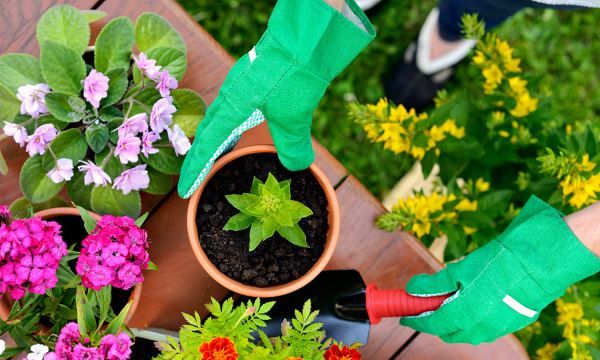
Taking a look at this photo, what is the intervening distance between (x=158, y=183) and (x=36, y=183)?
0.19 metres

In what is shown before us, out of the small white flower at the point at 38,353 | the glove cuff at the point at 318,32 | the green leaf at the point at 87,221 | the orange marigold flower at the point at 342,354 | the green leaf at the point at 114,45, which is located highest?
the glove cuff at the point at 318,32

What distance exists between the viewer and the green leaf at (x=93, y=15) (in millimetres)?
945

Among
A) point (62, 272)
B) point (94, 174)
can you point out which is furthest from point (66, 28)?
point (62, 272)

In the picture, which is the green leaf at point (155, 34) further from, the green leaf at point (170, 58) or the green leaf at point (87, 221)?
the green leaf at point (87, 221)

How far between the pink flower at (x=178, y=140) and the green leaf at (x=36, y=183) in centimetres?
21

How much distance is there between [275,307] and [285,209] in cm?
26

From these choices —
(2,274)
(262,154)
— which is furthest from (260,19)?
(2,274)

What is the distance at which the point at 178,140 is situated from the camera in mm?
880

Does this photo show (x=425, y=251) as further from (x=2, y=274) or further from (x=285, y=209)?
(x=2, y=274)

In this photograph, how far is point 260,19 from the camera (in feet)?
5.98

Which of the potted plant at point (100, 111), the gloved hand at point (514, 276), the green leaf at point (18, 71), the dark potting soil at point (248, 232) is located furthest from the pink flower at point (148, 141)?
the gloved hand at point (514, 276)

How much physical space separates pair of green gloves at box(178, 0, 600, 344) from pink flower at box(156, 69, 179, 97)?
9cm

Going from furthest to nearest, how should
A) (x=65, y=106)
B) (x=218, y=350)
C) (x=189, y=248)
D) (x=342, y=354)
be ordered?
(x=189, y=248)
(x=65, y=106)
(x=342, y=354)
(x=218, y=350)

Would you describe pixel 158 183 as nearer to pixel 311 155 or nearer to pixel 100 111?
pixel 100 111
